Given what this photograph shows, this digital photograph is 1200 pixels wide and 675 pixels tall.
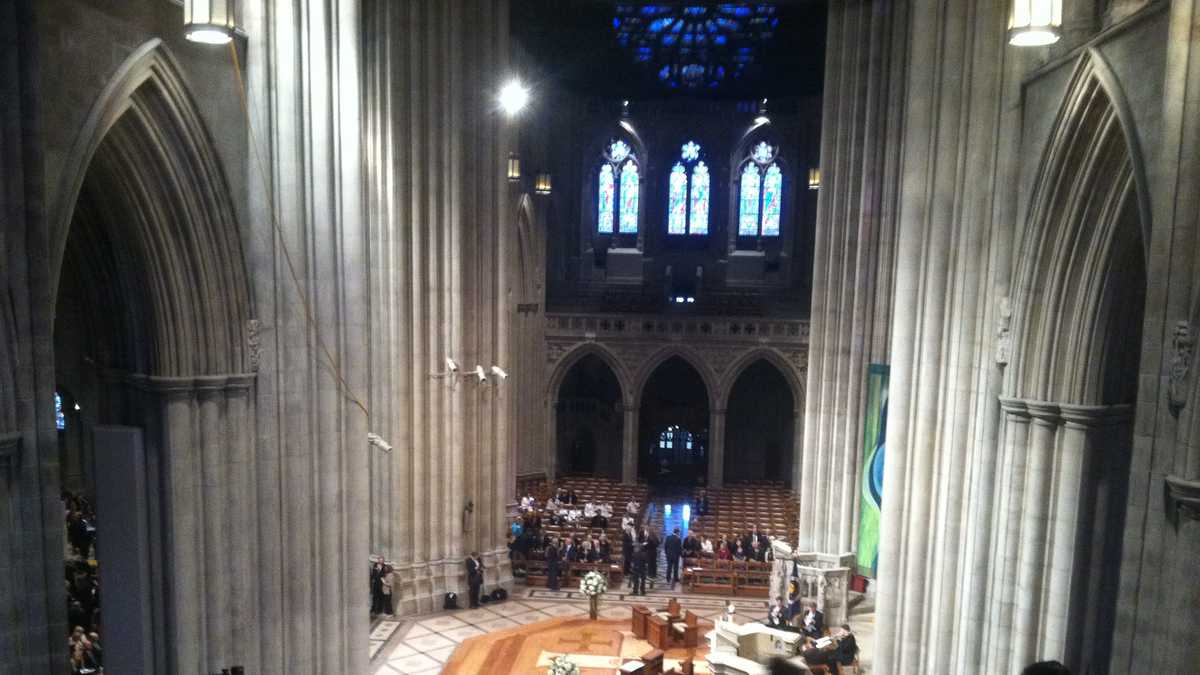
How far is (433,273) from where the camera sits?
54.5 ft

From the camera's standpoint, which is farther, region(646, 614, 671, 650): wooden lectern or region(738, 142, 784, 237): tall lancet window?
region(738, 142, 784, 237): tall lancet window

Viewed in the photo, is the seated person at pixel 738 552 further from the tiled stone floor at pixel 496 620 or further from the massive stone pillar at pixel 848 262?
the massive stone pillar at pixel 848 262

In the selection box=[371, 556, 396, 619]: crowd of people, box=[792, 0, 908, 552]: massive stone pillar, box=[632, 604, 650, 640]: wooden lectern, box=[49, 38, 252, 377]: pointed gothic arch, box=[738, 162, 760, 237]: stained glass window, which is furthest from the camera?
box=[738, 162, 760, 237]: stained glass window

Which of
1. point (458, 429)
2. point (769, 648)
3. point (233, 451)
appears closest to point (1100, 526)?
point (769, 648)

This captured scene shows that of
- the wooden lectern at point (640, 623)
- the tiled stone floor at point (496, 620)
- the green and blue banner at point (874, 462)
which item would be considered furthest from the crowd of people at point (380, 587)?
the green and blue banner at point (874, 462)

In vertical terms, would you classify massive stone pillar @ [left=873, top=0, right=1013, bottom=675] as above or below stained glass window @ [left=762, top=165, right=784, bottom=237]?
below

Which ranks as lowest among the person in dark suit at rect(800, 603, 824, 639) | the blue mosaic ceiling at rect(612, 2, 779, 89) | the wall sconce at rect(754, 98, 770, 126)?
the person in dark suit at rect(800, 603, 824, 639)

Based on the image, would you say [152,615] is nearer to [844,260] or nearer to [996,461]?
[996,461]

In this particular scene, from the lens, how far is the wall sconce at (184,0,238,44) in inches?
222

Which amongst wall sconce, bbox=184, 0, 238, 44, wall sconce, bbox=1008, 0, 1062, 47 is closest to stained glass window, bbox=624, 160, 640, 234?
wall sconce, bbox=1008, 0, 1062, 47

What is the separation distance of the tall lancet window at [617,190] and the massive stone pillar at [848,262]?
16530 millimetres

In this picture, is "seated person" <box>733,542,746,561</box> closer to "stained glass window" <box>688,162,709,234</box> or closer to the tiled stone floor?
the tiled stone floor

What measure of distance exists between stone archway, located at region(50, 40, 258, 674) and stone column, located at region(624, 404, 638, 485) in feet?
71.3

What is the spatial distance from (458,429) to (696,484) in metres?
16.1
